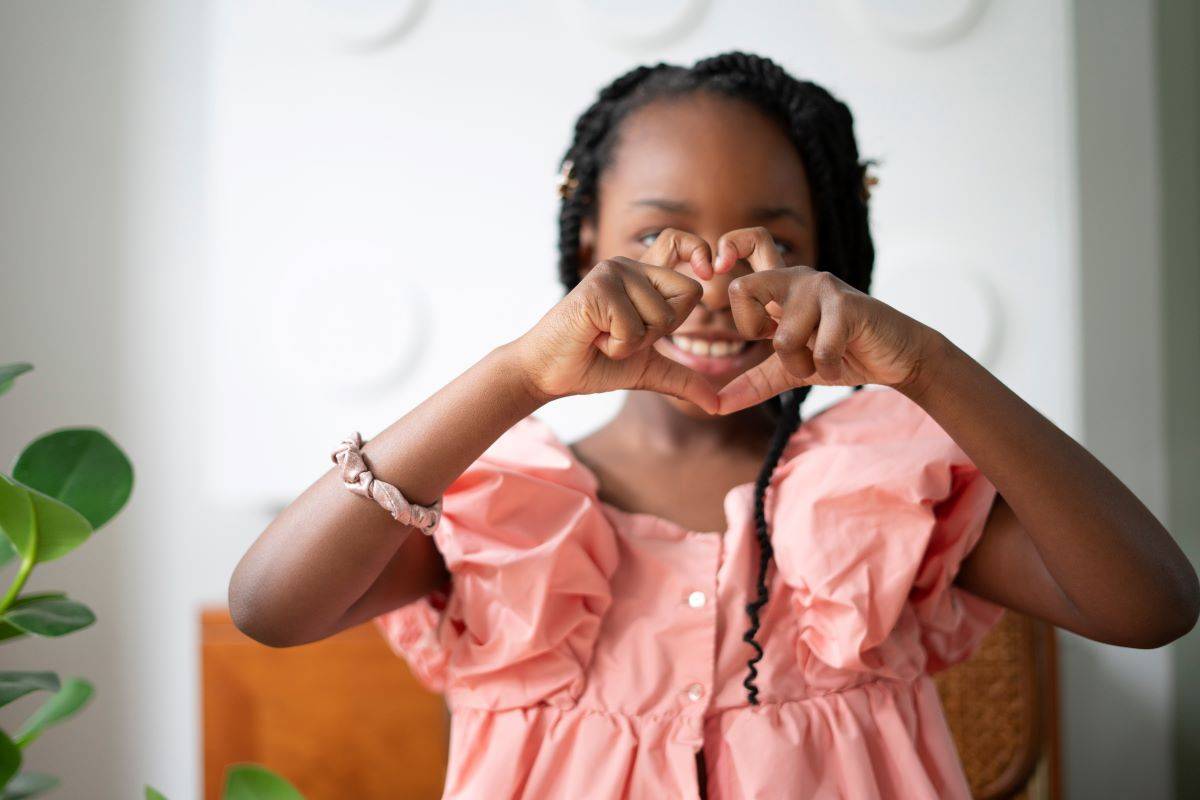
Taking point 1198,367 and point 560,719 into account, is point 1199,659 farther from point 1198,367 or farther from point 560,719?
point 560,719

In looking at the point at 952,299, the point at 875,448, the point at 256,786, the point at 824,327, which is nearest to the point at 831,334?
the point at 824,327

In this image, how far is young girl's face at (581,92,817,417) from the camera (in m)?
0.62

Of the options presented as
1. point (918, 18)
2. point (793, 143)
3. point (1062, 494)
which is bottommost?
point (1062, 494)

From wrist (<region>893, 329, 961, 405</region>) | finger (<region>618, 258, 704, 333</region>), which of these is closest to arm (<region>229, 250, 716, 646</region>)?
finger (<region>618, 258, 704, 333</region>)

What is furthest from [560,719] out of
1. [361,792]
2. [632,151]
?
[361,792]

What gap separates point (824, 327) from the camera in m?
0.45

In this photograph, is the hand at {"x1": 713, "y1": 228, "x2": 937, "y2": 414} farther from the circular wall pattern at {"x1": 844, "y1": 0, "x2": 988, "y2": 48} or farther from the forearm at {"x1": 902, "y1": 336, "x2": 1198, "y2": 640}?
the circular wall pattern at {"x1": 844, "y1": 0, "x2": 988, "y2": 48}

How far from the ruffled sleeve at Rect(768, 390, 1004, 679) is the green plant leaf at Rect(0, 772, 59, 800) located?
413 millimetres

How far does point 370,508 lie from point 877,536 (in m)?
0.29

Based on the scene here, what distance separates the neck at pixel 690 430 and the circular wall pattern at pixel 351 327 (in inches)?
20.8

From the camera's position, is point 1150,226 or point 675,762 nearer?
point 675,762

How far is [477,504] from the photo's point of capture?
0.56m

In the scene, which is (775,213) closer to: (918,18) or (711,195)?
(711,195)

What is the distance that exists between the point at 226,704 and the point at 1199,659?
1075 millimetres
